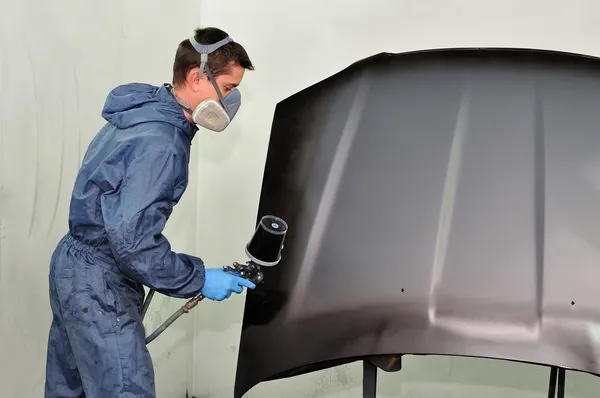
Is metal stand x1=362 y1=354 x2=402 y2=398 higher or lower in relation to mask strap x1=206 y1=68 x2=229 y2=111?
lower

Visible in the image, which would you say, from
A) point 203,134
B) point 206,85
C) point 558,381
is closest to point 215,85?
point 206,85

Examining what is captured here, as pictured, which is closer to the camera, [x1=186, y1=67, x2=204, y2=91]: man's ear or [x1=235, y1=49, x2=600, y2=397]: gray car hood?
[x1=235, y1=49, x2=600, y2=397]: gray car hood

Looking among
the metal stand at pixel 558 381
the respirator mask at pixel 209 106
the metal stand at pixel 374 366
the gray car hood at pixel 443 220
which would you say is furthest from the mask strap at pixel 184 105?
the metal stand at pixel 558 381

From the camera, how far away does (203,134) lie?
2664 mm

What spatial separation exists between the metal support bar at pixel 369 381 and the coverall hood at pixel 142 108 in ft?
2.16

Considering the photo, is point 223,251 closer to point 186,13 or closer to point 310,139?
point 186,13

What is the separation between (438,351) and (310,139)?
1.89ft

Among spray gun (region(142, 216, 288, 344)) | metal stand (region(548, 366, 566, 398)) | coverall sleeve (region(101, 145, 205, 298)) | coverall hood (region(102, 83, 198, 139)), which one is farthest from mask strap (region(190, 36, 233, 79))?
metal stand (region(548, 366, 566, 398))

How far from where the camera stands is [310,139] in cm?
153

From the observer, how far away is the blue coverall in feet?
4.37

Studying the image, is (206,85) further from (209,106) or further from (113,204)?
(113,204)

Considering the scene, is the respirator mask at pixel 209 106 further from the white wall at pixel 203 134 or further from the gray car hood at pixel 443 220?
the white wall at pixel 203 134

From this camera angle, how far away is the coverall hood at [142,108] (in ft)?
4.69

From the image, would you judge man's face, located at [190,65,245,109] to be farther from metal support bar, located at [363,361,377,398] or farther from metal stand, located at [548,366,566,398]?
metal stand, located at [548,366,566,398]
